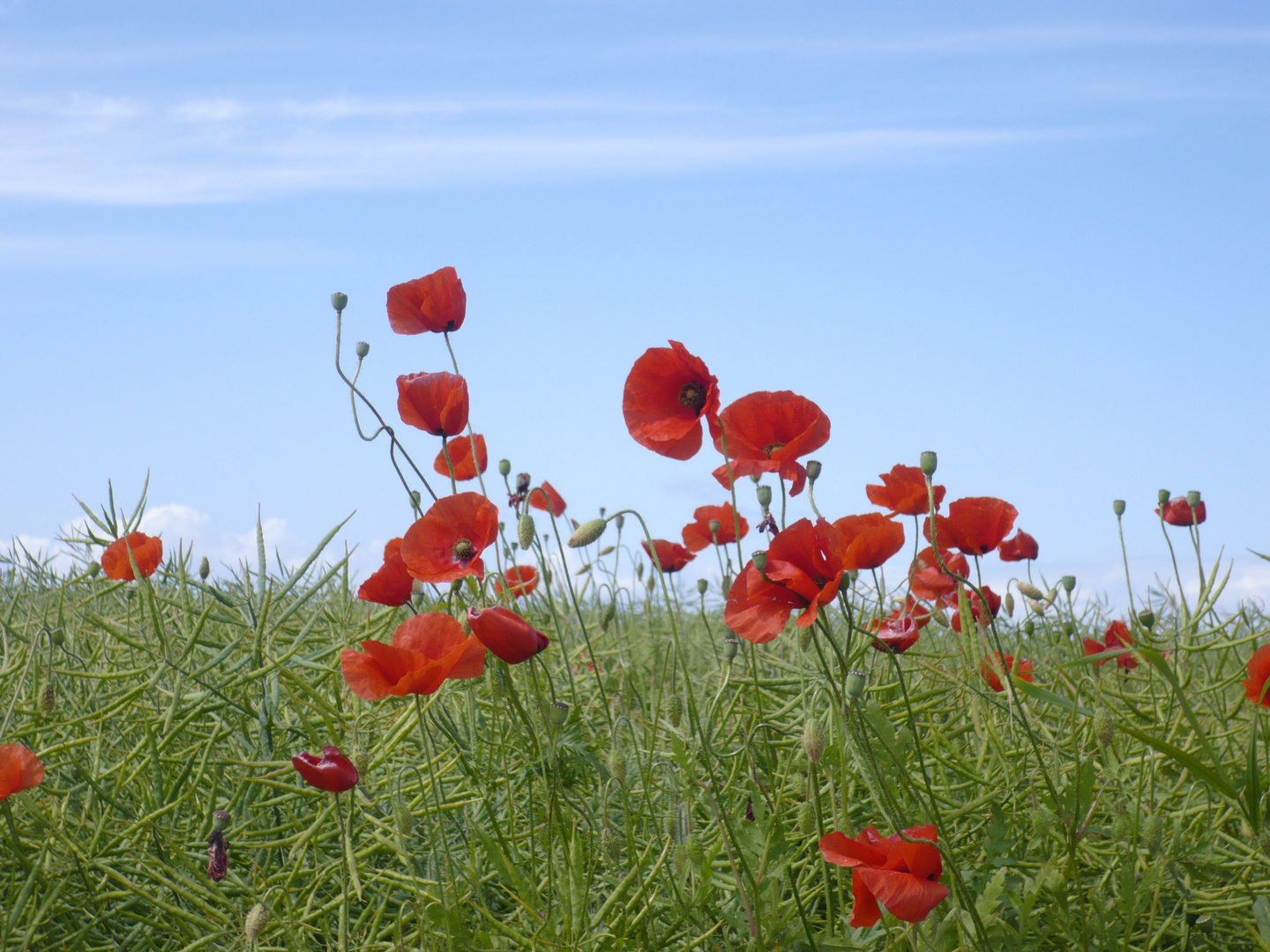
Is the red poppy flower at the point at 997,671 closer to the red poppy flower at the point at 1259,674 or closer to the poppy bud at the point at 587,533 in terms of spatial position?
the red poppy flower at the point at 1259,674

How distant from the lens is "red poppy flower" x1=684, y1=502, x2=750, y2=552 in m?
2.56

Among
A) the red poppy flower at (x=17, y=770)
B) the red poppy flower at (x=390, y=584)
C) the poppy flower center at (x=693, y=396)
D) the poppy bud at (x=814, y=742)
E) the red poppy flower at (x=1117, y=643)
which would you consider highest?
the poppy flower center at (x=693, y=396)

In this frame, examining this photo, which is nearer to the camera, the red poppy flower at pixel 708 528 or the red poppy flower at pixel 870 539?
the red poppy flower at pixel 870 539

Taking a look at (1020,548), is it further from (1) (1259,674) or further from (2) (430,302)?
(2) (430,302)

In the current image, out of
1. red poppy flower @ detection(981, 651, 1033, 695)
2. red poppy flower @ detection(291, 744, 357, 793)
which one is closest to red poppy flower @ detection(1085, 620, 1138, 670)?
red poppy flower @ detection(981, 651, 1033, 695)

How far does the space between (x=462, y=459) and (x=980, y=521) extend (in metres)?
0.99

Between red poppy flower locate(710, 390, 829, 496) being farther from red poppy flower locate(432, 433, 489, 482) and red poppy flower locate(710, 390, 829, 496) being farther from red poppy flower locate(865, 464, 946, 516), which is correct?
red poppy flower locate(432, 433, 489, 482)

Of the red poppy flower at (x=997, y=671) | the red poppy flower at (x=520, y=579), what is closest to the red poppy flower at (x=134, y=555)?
the red poppy flower at (x=520, y=579)

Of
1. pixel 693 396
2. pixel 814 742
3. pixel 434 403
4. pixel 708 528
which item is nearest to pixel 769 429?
pixel 693 396

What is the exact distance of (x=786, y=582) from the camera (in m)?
1.34

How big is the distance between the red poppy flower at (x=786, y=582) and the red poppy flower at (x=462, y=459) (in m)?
0.83

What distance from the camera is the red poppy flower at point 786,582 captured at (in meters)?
1.33

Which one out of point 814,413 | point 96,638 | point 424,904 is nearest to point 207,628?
point 96,638

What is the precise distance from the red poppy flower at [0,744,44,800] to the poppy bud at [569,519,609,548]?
2.64 ft
